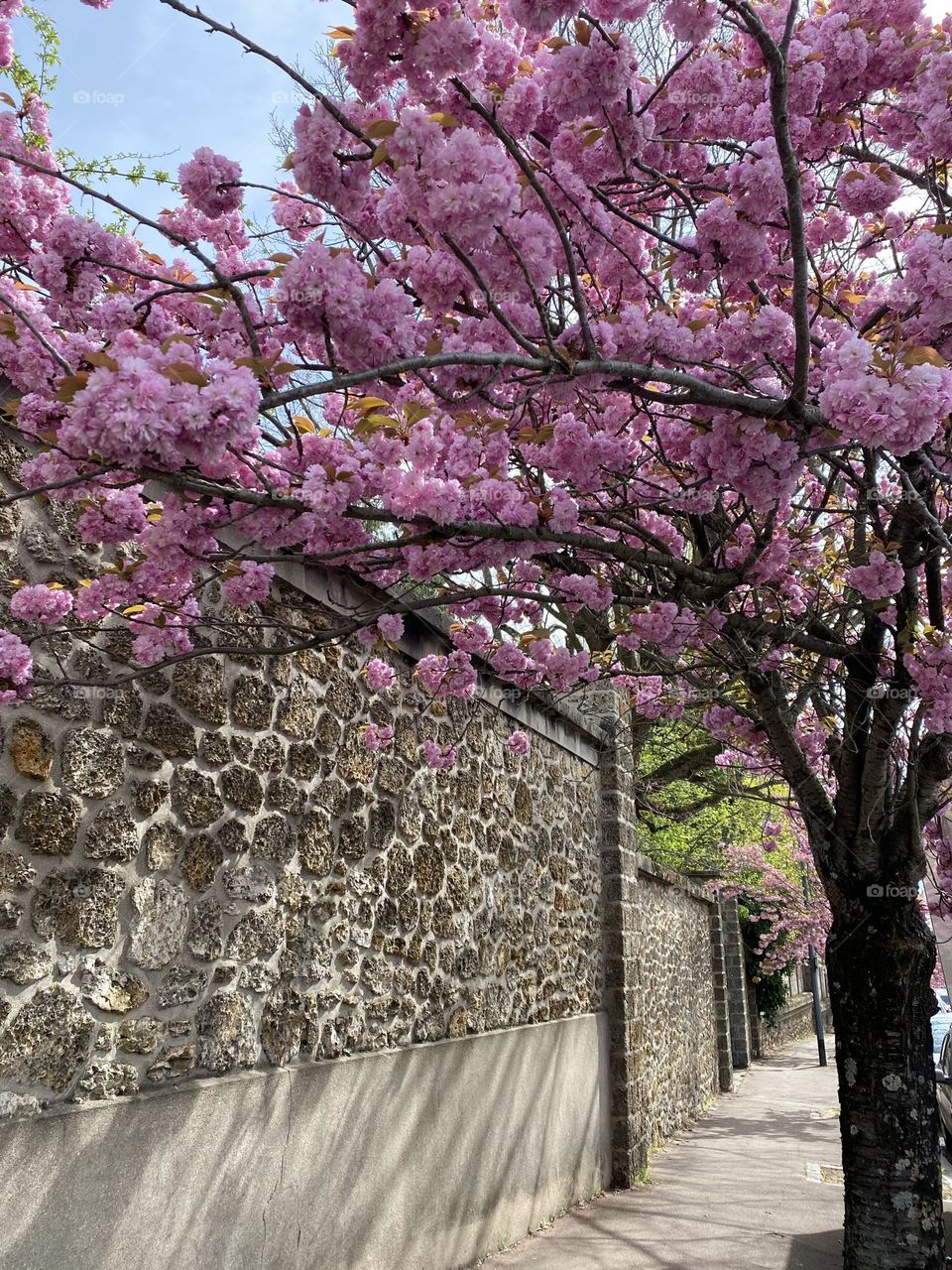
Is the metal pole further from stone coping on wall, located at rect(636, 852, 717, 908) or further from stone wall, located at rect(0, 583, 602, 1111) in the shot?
stone wall, located at rect(0, 583, 602, 1111)

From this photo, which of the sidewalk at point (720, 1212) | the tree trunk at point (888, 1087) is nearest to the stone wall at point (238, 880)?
the sidewalk at point (720, 1212)

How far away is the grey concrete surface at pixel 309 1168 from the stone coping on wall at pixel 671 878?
10.3 ft

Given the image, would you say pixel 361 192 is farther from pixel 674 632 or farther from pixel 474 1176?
pixel 474 1176

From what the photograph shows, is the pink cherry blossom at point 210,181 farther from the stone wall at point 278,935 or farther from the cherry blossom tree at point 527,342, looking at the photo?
the stone wall at point 278,935

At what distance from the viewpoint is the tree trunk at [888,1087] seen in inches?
165

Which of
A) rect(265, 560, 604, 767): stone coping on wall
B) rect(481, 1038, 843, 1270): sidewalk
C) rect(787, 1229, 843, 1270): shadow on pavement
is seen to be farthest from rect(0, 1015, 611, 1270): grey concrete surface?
rect(265, 560, 604, 767): stone coping on wall

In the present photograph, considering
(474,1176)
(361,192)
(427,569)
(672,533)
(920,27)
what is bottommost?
(474,1176)

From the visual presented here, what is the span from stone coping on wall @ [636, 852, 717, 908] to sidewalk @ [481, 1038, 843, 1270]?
2.50 meters

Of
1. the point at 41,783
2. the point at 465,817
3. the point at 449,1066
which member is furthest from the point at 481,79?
the point at 449,1066

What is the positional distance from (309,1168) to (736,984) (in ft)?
49.6

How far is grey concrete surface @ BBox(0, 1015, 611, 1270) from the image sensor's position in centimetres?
271

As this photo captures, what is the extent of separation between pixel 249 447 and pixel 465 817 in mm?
2892

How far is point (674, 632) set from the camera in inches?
179

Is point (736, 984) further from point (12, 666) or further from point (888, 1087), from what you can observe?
point (12, 666)
